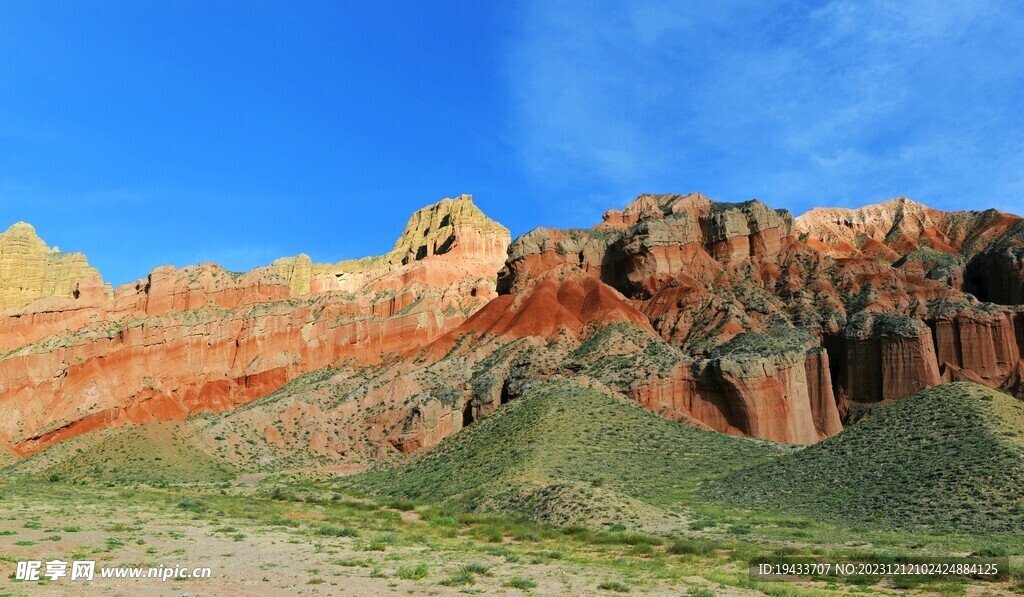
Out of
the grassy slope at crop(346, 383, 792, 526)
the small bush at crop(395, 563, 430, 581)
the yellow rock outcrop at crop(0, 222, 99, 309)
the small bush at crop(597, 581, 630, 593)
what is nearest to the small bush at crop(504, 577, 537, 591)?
the small bush at crop(597, 581, 630, 593)

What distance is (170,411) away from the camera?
92250 millimetres

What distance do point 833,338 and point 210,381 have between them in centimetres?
7535

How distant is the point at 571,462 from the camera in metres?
48.4

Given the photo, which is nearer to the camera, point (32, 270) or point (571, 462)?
point (571, 462)

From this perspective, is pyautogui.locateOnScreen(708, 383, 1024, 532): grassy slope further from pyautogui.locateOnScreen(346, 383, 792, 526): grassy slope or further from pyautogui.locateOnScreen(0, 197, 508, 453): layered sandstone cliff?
pyautogui.locateOnScreen(0, 197, 508, 453): layered sandstone cliff

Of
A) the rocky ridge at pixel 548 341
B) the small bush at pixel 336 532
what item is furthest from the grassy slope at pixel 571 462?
the small bush at pixel 336 532

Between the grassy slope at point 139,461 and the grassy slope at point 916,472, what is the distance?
4215 centimetres

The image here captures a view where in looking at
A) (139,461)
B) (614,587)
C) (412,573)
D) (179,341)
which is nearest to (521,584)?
(614,587)

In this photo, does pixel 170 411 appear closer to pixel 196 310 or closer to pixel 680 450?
pixel 196 310

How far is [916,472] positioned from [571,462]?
19266mm

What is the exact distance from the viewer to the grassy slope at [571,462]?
38.2 meters

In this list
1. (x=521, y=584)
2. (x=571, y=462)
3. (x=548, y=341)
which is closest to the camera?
(x=521, y=584)

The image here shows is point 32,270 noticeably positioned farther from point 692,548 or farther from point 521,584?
point 521,584

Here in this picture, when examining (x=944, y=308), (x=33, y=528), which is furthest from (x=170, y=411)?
(x=944, y=308)
